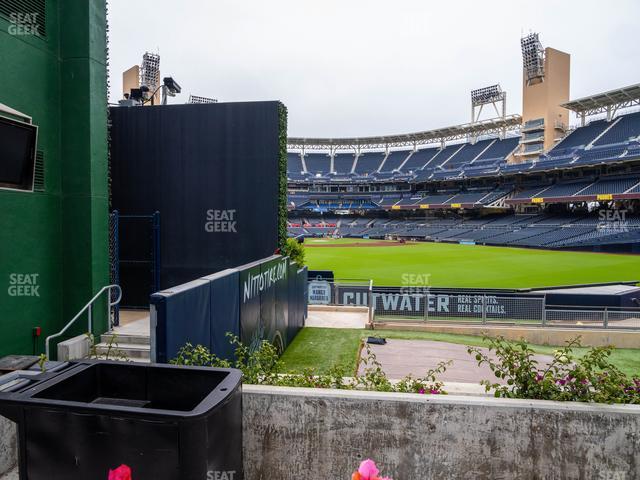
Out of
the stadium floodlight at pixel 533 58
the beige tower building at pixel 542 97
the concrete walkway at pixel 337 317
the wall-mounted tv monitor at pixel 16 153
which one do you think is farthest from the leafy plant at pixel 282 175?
the stadium floodlight at pixel 533 58

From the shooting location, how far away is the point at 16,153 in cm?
331

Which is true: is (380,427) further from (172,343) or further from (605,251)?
(605,251)

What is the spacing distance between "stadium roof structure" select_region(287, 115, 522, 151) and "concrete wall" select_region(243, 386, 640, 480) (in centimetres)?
7978

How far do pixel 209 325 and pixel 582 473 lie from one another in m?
4.16

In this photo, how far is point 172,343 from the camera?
4371 mm

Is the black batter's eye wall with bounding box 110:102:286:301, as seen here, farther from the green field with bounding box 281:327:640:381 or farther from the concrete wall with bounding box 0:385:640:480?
the concrete wall with bounding box 0:385:640:480

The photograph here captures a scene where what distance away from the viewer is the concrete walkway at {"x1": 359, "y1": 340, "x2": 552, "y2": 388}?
9.80 m

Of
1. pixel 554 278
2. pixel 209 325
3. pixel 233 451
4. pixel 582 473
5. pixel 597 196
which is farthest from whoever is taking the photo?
pixel 597 196

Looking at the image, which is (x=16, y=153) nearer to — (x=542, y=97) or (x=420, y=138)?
(x=542, y=97)

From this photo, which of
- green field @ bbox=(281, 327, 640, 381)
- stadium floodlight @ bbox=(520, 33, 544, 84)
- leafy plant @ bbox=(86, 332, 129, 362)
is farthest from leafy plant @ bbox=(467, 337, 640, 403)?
stadium floodlight @ bbox=(520, 33, 544, 84)

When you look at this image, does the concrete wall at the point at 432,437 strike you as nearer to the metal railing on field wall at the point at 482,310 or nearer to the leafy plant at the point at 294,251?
the leafy plant at the point at 294,251

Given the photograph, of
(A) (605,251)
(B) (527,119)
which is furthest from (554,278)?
(B) (527,119)

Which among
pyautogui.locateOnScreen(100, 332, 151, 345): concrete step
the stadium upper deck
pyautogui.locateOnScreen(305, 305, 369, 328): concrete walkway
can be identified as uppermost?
the stadium upper deck

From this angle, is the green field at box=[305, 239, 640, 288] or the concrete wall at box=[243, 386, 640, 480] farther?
the green field at box=[305, 239, 640, 288]
